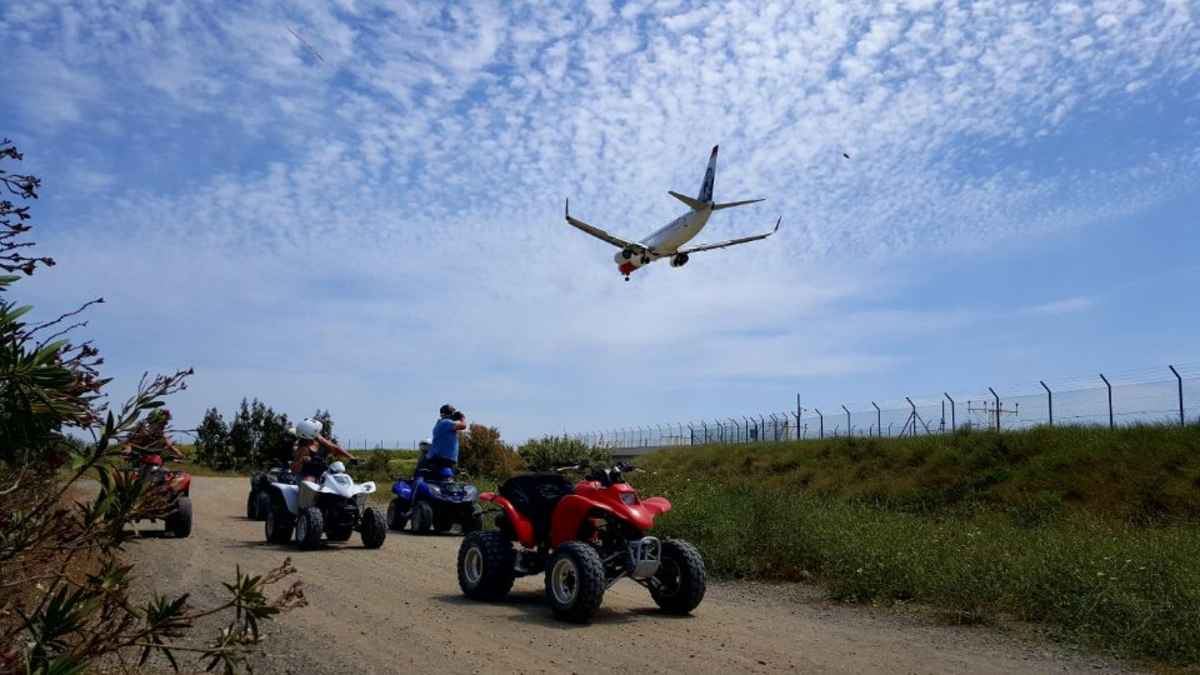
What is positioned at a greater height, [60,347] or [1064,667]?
[60,347]

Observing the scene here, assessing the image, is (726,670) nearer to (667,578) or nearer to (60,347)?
(667,578)

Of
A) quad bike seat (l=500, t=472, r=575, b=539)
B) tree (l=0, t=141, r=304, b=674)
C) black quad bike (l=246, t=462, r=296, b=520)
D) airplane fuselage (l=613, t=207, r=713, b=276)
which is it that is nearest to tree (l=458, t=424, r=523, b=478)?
airplane fuselage (l=613, t=207, r=713, b=276)

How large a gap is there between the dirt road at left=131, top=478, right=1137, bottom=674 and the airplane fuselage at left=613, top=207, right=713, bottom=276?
68.8ft

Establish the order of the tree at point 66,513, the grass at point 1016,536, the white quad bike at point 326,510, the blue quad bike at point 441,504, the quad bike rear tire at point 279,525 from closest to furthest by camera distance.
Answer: the tree at point 66,513
the grass at point 1016,536
the white quad bike at point 326,510
the quad bike rear tire at point 279,525
the blue quad bike at point 441,504

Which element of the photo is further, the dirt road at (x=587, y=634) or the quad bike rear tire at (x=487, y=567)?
the quad bike rear tire at (x=487, y=567)

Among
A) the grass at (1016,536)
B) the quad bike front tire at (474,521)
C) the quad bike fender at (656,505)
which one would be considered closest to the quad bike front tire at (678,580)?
the quad bike fender at (656,505)

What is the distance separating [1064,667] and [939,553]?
4049mm

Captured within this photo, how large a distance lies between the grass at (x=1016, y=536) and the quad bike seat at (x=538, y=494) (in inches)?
130

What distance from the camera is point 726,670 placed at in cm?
733

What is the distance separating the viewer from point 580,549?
29.5 feet

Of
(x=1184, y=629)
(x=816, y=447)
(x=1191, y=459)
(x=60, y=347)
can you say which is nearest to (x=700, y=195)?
(x=816, y=447)

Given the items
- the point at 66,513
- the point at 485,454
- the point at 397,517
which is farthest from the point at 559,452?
the point at 66,513

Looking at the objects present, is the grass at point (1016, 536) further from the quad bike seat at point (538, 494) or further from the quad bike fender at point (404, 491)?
the quad bike fender at point (404, 491)

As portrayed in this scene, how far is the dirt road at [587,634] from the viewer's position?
24.6 feet
